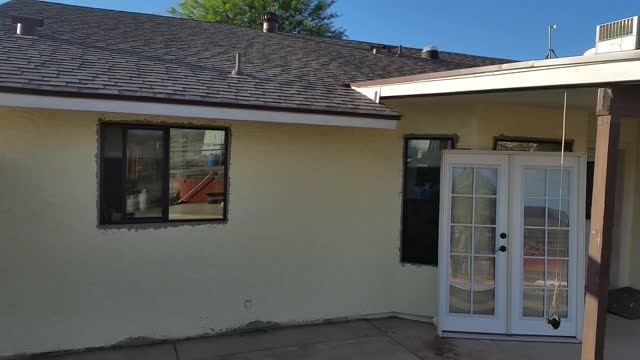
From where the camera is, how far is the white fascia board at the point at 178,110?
4.50m

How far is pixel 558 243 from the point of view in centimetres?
614

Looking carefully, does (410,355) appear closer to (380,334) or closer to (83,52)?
(380,334)

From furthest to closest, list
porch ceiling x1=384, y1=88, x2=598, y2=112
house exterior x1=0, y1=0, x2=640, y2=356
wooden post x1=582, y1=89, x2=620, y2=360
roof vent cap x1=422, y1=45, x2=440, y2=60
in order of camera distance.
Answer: roof vent cap x1=422, y1=45, x2=440, y2=60 < house exterior x1=0, y1=0, x2=640, y2=356 < porch ceiling x1=384, y1=88, x2=598, y2=112 < wooden post x1=582, y1=89, x2=620, y2=360

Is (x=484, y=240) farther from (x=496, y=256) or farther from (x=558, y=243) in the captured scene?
(x=558, y=243)

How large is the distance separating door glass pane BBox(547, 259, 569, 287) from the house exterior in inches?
0.7

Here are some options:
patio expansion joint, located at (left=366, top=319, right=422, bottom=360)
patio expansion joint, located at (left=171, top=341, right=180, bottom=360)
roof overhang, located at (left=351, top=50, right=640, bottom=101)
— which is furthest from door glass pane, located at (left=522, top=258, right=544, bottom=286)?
patio expansion joint, located at (left=171, top=341, right=180, bottom=360)

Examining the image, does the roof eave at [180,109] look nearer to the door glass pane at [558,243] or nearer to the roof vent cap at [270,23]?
the door glass pane at [558,243]

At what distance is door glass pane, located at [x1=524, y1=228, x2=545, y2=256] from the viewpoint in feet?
20.1

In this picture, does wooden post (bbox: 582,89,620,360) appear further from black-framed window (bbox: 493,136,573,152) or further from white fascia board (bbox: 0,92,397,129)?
black-framed window (bbox: 493,136,573,152)

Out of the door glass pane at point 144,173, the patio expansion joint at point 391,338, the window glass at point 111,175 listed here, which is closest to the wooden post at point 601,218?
the patio expansion joint at point 391,338

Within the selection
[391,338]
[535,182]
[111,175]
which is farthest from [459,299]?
[111,175]

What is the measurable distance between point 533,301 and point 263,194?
3648mm

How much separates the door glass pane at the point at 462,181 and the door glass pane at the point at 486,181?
0.29 feet

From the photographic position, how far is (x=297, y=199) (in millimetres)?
6273
